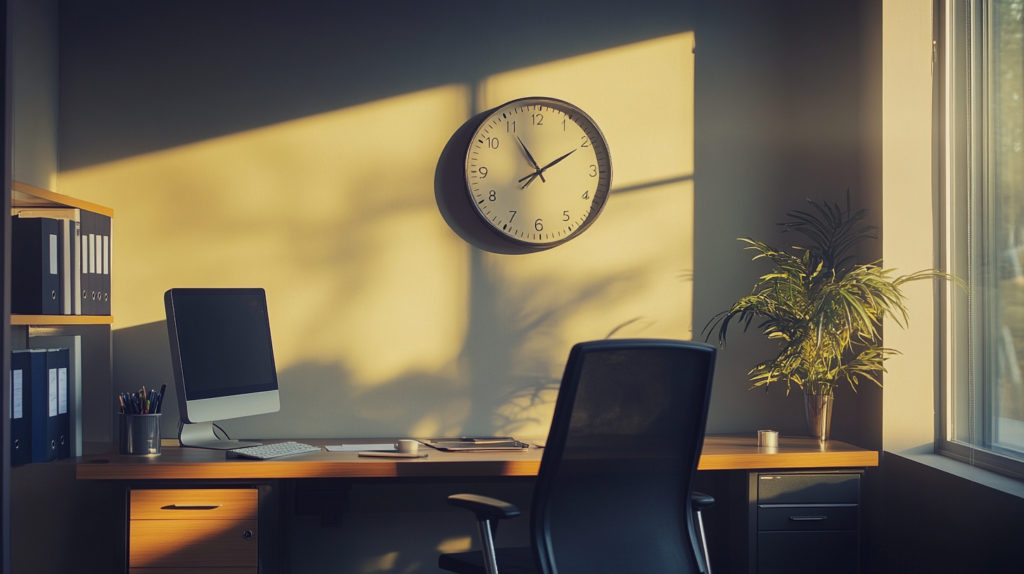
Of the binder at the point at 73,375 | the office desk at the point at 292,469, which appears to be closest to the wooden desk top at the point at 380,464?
the office desk at the point at 292,469

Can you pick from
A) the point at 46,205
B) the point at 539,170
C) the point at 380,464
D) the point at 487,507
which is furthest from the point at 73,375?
the point at 539,170

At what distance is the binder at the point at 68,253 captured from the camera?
2.64m

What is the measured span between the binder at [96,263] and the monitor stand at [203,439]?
54 cm

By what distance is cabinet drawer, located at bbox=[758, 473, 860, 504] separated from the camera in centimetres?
268

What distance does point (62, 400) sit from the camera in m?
2.69

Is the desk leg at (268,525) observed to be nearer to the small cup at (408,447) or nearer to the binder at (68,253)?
the small cup at (408,447)

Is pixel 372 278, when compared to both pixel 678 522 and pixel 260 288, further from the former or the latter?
pixel 678 522

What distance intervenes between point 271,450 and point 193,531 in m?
0.34

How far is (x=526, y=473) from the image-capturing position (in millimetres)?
2562

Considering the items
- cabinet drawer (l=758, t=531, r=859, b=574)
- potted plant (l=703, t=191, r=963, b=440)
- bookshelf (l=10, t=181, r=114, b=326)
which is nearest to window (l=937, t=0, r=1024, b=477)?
potted plant (l=703, t=191, r=963, b=440)

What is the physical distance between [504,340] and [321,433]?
83cm

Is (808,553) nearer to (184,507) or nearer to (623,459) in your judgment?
(623,459)

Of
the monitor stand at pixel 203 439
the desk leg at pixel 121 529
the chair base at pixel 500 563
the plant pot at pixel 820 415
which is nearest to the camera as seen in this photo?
the chair base at pixel 500 563

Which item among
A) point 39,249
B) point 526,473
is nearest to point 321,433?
point 526,473
